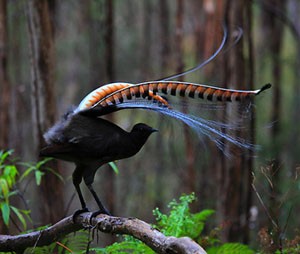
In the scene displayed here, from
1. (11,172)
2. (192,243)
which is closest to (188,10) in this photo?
(11,172)

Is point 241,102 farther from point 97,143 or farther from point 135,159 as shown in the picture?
point 135,159

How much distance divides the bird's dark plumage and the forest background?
28 centimetres

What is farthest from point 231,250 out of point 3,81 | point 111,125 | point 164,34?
point 164,34

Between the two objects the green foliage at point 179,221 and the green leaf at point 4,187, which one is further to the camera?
the green leaf at point 4,187

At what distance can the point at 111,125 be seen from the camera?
3.35m

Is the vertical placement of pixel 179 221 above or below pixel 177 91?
below

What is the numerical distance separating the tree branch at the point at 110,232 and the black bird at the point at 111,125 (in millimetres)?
170

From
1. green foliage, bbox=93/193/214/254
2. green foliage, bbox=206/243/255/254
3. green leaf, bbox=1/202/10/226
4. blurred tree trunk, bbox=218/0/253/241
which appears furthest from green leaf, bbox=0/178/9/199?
blurred tree trunk, bbox=218/0/253/241

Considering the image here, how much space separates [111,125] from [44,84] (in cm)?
283

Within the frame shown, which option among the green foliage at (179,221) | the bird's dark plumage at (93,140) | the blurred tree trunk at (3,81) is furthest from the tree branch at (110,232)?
the blurred tree trunk at (3,81)

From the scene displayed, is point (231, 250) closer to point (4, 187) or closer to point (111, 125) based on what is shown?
point (111, 125)

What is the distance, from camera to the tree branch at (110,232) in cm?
252

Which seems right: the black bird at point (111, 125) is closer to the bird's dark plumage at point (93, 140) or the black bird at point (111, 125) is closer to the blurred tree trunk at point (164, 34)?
the bird's dark plumage at point (93, 140)

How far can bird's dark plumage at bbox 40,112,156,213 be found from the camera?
3.28 m
